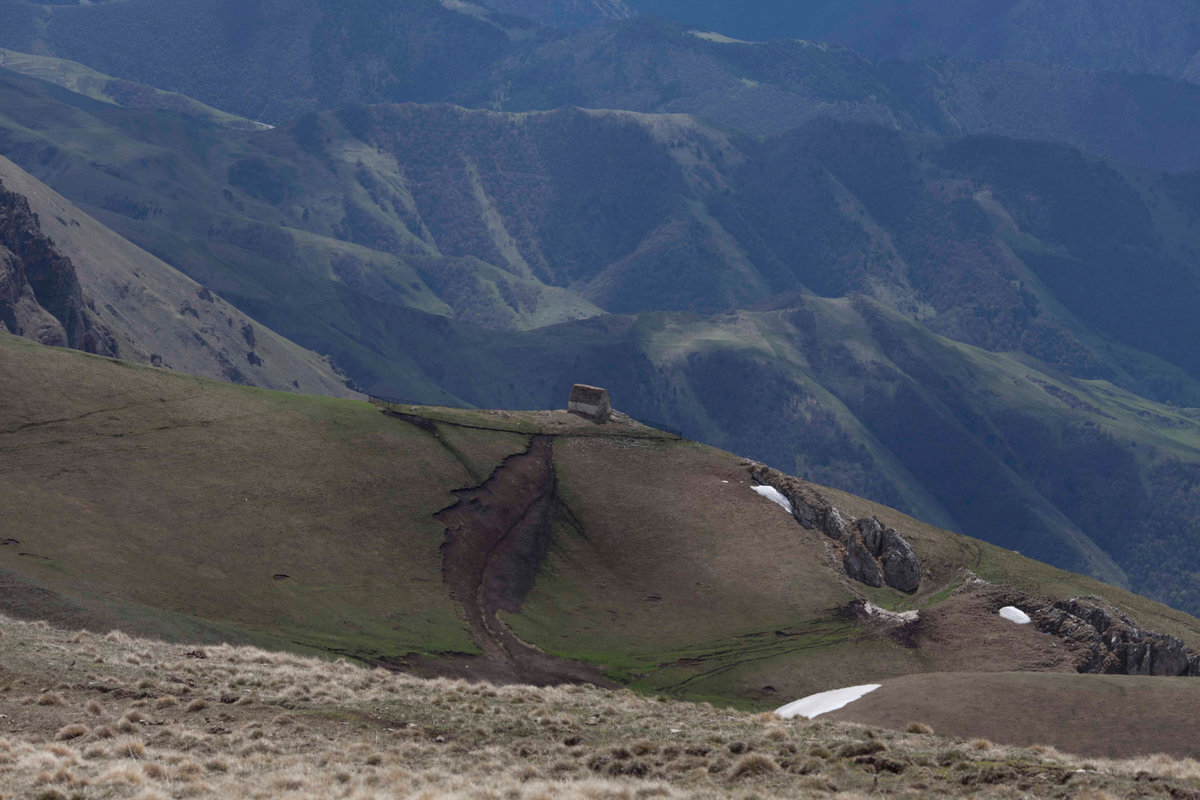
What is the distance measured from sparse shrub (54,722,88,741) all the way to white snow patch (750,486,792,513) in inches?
2618

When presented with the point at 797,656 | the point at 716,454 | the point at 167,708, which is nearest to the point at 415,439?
the point at 716,454

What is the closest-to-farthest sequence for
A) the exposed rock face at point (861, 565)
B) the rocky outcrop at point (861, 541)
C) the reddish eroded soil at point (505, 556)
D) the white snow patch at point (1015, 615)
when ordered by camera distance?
the reddish eroded soil at point (505, 556) < the white snow patch at point (1015, 615) < the exposed rock face at point (861, 565) < the rocky outcrop at point (861, 541)

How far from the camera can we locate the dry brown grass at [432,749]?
31859 mm

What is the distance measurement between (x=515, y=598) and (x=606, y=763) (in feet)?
147

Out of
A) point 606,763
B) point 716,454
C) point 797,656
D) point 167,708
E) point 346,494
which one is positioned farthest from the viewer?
point 716,454

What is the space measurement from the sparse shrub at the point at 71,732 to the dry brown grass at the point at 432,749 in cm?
4

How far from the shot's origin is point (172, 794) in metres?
30.6

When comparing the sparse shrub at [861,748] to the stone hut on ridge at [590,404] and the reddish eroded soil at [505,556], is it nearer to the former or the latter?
the reddish eroded soil at [505,556]

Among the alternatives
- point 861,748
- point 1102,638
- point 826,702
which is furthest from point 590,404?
point 861,748

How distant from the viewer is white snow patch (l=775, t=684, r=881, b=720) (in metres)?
56.4

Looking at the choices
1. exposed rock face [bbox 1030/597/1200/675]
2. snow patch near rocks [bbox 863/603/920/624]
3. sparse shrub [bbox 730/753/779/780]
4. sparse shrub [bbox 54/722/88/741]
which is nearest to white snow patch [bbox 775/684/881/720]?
sparse shrub [bbox 730/753/779/780]

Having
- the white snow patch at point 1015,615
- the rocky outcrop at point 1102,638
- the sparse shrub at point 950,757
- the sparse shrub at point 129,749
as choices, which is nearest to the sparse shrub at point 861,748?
the sparse shrub at point 950,757

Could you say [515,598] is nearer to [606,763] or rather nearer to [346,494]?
[346,494]

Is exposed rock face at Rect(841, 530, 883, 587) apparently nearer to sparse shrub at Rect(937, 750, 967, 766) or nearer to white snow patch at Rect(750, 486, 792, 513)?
white snow patch at Rect(750, 486, 792, 513)
